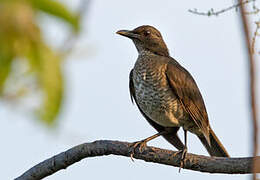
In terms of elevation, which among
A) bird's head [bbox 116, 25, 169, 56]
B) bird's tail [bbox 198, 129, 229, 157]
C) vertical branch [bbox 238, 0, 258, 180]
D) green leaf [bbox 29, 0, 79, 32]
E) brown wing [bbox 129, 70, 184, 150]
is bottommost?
bird's tail [bbox 198, 129, 229, 157]

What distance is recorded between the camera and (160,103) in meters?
5.53

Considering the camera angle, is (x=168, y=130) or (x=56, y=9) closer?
(x=56, y=9)

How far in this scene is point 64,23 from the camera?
1.29 metres

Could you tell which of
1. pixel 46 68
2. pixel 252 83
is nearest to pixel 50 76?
pixel 46 68

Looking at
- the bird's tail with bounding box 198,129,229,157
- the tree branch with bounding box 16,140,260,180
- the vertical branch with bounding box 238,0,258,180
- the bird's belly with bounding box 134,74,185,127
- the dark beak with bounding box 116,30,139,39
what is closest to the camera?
the vertical branch with bounding box 238,0,258,180

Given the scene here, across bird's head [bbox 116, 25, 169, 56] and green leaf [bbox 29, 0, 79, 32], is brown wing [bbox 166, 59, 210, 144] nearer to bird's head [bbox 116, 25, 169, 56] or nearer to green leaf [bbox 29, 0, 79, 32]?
bird's head [bbox 116, 25, 169, 56]

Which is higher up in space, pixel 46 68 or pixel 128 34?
pixel 128 34

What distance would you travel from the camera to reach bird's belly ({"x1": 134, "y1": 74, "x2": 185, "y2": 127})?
5543mm

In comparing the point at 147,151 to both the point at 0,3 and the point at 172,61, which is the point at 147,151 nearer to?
the point at 172,61

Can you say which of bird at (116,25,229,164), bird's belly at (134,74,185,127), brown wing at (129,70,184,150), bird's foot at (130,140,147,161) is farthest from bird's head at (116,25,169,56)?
bird's foot at (130,140,147,161)

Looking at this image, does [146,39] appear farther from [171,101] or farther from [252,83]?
[252,83]

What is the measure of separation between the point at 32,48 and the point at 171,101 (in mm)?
4363

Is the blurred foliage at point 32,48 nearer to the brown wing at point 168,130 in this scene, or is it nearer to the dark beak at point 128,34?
the brown wing at point 168,130

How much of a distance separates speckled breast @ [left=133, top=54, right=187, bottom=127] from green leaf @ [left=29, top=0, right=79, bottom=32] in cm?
421
